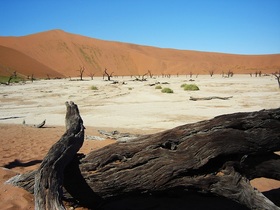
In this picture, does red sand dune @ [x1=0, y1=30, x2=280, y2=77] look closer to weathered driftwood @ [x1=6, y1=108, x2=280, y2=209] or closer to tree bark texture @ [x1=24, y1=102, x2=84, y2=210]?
tree bark texture @ [x1=24, y1=102, x2=84, y2=210]

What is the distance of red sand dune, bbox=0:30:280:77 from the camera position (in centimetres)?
9562

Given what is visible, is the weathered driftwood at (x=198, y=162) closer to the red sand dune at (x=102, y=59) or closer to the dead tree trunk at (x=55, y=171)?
the dead tree trunk at (x=55, y=171)

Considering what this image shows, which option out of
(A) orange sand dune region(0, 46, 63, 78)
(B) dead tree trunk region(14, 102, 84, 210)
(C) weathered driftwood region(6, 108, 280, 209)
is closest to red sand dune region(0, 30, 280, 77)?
(A) orange sand dune region(0, 46, 63, 78)

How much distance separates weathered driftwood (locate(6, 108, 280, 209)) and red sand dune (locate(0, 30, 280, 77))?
8750 centimetres

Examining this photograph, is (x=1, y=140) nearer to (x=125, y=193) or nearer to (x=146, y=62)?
(x=125, y=193)

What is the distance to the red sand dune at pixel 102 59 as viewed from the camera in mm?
95625

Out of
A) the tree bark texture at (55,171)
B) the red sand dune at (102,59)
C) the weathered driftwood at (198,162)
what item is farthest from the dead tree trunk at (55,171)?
the red sand dune at (102,59)

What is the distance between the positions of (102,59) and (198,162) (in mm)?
107381

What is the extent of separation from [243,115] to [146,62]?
363 feet

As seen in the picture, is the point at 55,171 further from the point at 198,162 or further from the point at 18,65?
the point at 18,65

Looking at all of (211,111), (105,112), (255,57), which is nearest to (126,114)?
(105,112)

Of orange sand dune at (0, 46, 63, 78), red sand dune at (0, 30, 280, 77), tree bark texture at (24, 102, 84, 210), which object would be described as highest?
red sand dune at (0, 30, 280, 77)

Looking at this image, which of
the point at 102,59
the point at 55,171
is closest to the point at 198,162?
the point at 55,171

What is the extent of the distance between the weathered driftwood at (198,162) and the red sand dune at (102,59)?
8750cm
